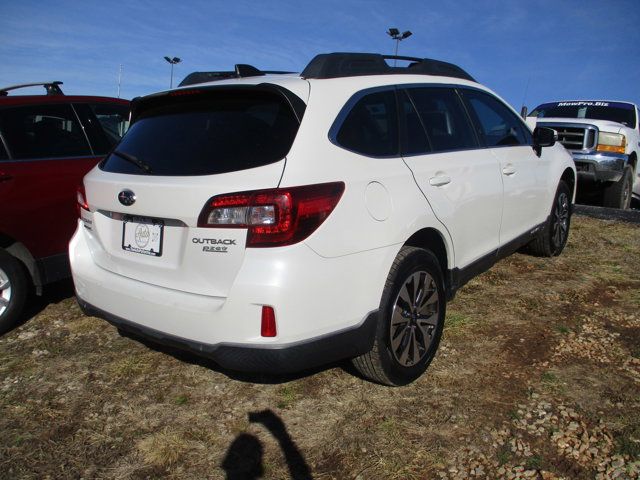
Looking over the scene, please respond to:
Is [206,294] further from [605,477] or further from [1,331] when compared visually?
[1,331]

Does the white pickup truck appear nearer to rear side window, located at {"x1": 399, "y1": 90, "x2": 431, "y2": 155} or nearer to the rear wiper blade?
rear side window, located at {"x1": 399, "y1": 90, "x2": 431, "y2": 155}

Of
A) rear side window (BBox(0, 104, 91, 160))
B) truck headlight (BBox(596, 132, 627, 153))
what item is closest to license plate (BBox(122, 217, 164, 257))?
→ rear side window (BBox(0, 104, 91, 160))

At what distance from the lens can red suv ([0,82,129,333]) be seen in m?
3.63

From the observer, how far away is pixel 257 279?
2.13 meters

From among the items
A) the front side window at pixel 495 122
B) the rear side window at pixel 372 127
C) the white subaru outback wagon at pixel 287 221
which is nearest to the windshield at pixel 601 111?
the front side window at pixel 495 122

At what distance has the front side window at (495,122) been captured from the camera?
381 cm

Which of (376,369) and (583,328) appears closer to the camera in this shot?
(376,369)

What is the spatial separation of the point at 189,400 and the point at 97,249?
3.20ft

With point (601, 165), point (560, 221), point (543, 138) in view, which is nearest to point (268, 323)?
point (543, 138)

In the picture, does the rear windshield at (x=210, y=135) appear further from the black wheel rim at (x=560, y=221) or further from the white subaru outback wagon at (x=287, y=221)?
the black wheel rim at (x=560, y=221)

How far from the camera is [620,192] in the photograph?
8.59 m

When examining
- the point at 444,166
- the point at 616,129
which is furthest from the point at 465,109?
the point at 616,129

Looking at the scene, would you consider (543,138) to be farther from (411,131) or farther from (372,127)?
(372,127)

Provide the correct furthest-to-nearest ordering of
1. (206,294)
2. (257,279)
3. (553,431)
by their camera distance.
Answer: (553,431)
(206,294)
(257,279)
